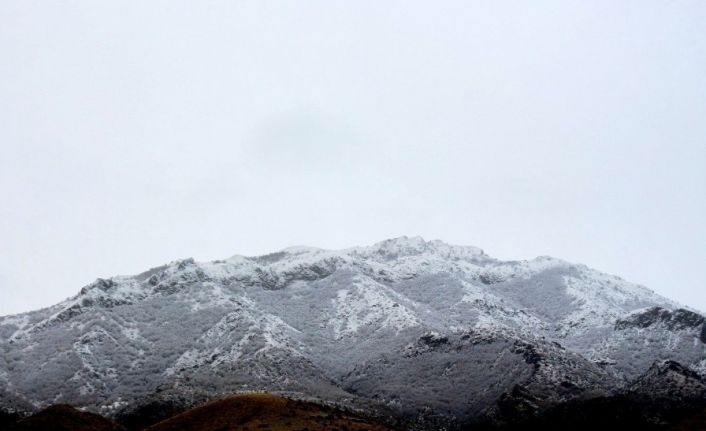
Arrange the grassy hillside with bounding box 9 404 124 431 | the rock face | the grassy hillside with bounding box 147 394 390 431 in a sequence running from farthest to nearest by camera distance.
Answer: the rock face < the grassy hillside with bounding box 9 404 124 431 < the grassy hillside with bounding box 147 394 390 431

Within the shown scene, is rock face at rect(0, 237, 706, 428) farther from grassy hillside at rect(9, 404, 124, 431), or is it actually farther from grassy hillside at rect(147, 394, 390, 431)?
grassy hillside at rect(147, 394, 390, 431)

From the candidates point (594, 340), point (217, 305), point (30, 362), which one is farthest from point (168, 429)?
point (594, 340)

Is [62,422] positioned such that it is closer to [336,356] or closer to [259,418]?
[259,418]

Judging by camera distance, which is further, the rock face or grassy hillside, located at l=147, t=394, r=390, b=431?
the rock face

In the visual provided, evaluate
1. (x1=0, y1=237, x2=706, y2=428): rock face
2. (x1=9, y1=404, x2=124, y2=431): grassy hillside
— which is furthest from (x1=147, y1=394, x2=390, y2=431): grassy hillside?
(x1=0, y1=237, x2=706, y2=428): rock face

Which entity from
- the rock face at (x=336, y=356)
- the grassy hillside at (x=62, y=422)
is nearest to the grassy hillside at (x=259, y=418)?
the grassy hillside at (x=62, y=422)

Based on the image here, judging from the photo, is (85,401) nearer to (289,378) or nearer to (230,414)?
(289,378)

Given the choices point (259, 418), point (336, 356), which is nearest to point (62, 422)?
point (259, 418)

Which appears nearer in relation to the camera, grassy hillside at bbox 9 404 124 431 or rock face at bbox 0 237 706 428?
grassy hillside at bbox 9 404 124 431

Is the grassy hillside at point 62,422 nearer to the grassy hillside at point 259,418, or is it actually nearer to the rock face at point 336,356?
the grassy hillside at point 259,418

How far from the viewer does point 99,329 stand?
17562 centimetres

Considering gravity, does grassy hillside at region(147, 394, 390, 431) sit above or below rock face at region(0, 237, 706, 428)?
below

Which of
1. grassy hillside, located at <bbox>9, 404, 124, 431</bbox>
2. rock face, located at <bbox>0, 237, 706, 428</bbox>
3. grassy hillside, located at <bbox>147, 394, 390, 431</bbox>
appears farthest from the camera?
rock face, located at <bbox>0, 237, 706, 428</bbox>

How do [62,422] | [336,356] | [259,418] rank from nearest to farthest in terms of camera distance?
[259,418] → [62,422] → [336,356]
